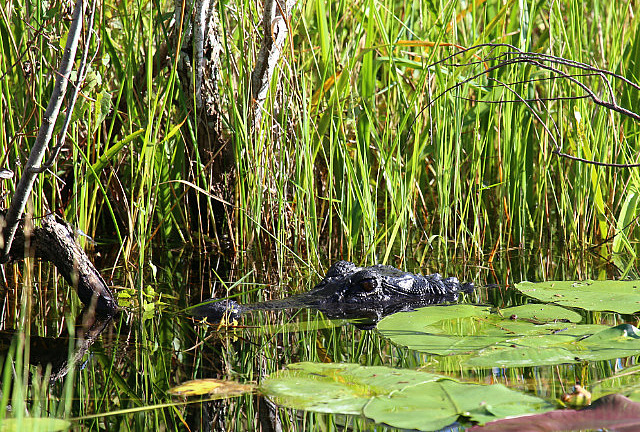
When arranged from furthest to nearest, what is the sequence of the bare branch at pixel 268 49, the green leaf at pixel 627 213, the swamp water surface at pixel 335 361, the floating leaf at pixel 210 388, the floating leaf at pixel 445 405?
the green leaf at pixel 627 213 < the bare branch at pixel 268 49 < the floating leaf at pixel 210 388 < the swamp water surface at pixel 335 361 < the floating leaf at pixel 445 405

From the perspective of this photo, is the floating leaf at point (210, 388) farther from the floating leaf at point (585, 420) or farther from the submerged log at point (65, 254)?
the submerged log at point (65, 254)

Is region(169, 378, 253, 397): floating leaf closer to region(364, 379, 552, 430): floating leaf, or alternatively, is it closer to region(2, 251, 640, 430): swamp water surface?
region(2, 251, 640, 430): swamp water surface

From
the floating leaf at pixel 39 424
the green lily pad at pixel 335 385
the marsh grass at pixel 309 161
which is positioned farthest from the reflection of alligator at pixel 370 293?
the floating leaf at pixel 39 424

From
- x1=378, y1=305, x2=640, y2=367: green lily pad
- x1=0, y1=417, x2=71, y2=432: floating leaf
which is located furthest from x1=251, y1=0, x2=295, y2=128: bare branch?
x1=0, y1=417, x2=71, y2=432: floating leaf

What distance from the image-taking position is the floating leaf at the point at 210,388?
7.41 ft

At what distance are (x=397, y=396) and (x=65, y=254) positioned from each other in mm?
1649

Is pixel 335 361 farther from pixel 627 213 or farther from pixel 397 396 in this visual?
pixel 627 213

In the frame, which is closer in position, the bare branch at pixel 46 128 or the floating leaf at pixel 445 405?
the floating leaf at pixel 445 405

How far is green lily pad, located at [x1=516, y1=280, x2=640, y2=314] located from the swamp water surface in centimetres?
1

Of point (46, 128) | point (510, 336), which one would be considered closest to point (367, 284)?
point (510, 336)

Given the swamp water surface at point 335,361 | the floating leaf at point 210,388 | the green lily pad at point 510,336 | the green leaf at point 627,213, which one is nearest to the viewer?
the swamp water surface at point 335,361

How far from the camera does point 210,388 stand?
2297mm

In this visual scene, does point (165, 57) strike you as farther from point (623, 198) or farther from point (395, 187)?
point (623, 198)

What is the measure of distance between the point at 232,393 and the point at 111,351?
678 millimetres
